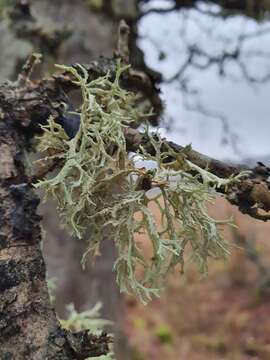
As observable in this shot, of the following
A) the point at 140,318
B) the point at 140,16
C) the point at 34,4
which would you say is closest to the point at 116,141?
the point at 34,4

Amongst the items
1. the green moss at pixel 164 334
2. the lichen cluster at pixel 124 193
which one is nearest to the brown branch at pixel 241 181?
the lichen cluster at pixel 124 193

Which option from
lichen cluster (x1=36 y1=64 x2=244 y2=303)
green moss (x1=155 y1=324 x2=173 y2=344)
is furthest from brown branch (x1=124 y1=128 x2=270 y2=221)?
green moss (x1=155 y1=324 x2=173 y2=344)

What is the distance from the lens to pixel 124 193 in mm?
619

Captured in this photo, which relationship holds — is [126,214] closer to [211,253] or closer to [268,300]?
[211,253]

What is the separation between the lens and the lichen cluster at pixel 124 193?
2.01ft

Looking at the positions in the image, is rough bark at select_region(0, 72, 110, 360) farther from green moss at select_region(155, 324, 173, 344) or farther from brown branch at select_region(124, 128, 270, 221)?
green moss at select_region(155, 324, 173, 344)

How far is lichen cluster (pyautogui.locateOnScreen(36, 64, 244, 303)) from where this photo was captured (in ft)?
2.01

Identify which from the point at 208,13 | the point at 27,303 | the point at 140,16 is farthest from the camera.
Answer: the point at 208,13

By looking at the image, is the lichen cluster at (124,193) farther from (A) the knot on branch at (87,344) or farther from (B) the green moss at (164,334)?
(B) the green moss at (164,334)

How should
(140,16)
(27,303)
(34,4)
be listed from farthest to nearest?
(140,16) → (34,4) → (27,303)

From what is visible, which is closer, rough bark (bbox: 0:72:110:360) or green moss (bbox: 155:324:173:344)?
rough bark (bbox: 0:72:110:360)

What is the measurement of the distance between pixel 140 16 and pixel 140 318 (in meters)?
2.72

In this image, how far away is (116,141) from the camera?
0.63 metres

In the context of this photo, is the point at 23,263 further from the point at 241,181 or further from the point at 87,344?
the point at 241,181
